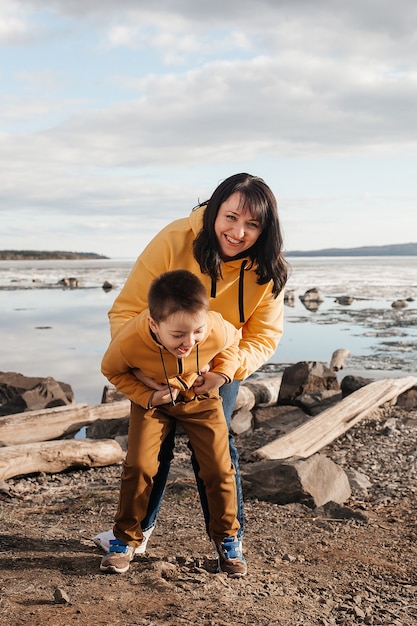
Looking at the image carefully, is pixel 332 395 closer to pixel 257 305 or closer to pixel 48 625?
pixel 257 305

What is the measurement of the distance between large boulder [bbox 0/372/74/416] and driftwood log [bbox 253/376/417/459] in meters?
4.20

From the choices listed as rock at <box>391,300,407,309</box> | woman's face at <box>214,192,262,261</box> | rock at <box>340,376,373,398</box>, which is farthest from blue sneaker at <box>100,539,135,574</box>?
rock at <box>391,300,407,309</box>

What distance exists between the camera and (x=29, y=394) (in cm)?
1121

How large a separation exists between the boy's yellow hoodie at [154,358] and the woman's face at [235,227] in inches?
16.6

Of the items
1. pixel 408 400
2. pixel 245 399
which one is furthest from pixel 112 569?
pixel 408 400

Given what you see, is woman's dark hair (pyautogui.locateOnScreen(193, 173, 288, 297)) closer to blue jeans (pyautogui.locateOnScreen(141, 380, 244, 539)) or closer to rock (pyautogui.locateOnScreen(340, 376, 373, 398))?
blue jeans (pyautogui.locateOnScreen(141, 380, 244, 539))

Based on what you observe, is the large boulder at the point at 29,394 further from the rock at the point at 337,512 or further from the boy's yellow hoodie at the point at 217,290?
the boy's yellow hoodie at the point at 217,290

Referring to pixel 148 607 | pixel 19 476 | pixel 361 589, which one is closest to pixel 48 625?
pixel 148 607

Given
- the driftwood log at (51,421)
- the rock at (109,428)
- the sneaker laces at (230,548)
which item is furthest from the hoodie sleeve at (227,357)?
the rock at (109,428)

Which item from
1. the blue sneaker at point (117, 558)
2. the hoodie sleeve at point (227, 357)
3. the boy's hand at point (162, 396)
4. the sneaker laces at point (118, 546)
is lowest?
the blue sneaker at point (117, 558)

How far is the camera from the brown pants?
445 cm

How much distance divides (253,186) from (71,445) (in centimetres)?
435

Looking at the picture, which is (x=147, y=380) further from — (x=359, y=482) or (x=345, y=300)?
(x=345, y=300)

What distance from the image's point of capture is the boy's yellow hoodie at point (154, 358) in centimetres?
425
